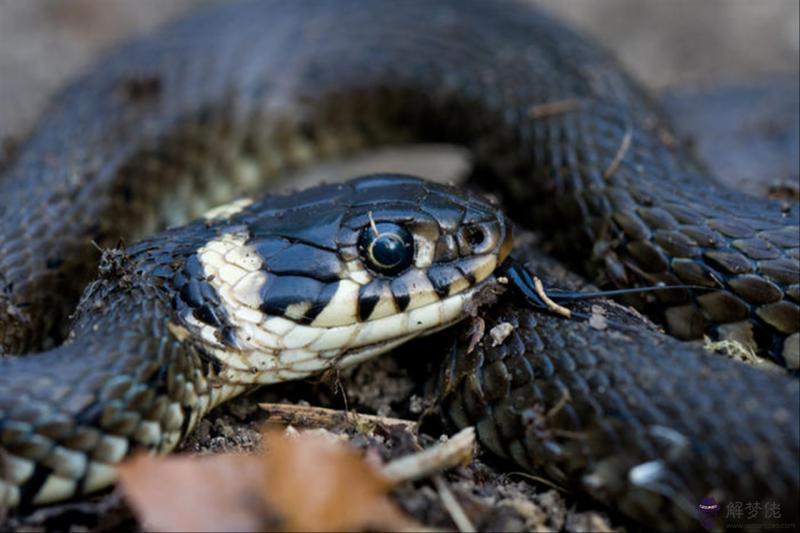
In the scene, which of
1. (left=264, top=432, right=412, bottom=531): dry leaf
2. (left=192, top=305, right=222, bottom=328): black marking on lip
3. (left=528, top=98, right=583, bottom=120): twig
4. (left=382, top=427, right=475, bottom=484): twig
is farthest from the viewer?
(left=528, top=98, right=583, bottom=120): twig

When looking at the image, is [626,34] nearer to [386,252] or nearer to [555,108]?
[555,108]

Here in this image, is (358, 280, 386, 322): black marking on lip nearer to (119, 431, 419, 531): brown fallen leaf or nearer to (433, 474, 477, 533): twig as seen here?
(433, 474, 477, 533): twig

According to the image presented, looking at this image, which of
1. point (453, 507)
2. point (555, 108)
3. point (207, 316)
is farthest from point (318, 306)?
point (555, 108)

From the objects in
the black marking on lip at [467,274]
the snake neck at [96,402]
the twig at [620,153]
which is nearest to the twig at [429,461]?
the black marking on lip at [467,274]

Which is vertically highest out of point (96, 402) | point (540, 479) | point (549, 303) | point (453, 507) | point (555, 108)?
point (555, 108)

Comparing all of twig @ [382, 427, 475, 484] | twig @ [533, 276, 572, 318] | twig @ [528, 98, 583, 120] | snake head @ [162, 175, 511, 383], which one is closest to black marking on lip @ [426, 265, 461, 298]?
snake head @ [162, 175, 511, 383]
